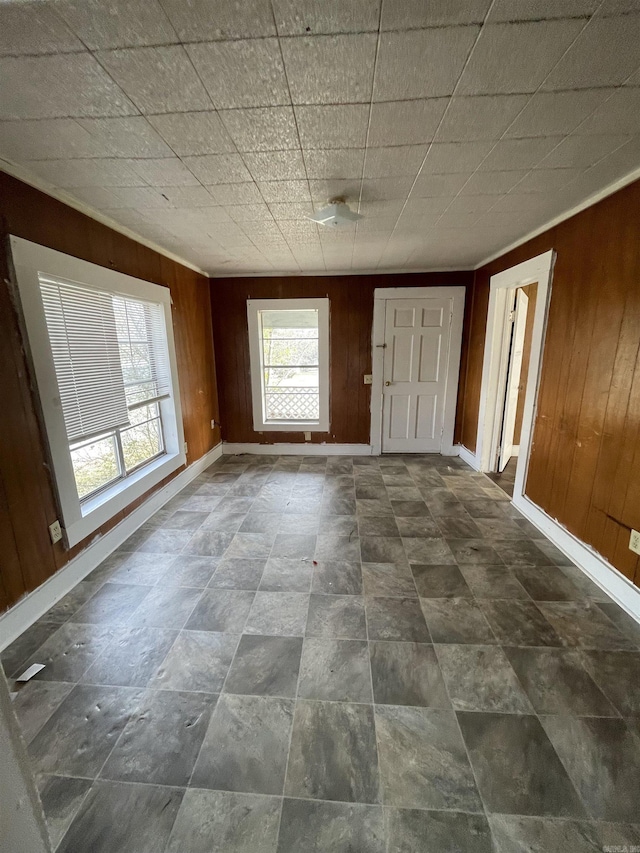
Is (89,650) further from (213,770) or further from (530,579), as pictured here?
(530,579)

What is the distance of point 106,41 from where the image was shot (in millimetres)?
996

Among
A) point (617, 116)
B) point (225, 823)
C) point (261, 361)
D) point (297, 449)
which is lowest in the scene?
point (225, 823)

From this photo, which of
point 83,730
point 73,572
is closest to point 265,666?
point 83,730

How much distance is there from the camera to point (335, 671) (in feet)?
4.83

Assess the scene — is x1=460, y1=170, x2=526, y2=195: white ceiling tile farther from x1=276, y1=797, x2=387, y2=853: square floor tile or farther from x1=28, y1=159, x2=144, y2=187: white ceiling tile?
x1=276, y1=797, x2=387, y2=853: square floor tile

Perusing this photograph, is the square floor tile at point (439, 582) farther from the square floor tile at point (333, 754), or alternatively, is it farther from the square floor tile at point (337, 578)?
the square floor tile at point (333, 754)

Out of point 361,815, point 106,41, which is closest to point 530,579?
point 361,815

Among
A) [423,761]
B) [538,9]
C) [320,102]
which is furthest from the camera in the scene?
[320,102]

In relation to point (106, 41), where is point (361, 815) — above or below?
below

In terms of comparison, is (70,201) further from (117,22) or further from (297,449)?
(297,449)

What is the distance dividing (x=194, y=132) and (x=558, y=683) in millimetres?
2862

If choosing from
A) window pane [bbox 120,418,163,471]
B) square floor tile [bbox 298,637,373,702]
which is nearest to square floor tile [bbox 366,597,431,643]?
square floor tile [bbox 298,637,373,702]

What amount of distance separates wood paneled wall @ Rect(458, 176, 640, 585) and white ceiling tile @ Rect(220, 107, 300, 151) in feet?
6.21

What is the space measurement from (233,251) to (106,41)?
7.20 ft
